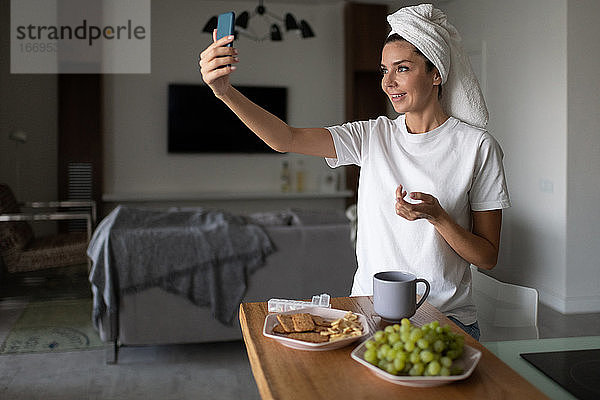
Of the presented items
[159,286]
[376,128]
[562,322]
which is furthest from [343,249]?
[376,128]

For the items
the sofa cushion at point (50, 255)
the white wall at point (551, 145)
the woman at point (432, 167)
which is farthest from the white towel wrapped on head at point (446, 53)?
the sofa cushion at point (50, 255)

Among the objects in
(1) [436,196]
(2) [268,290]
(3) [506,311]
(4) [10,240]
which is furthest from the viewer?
(4) [10,240]

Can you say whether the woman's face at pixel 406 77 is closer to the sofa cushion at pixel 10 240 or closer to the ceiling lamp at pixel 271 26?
the ceiling lamp at pixel 271 26

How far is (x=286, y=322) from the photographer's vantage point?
3.59 ft

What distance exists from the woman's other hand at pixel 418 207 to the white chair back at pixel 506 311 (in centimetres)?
46

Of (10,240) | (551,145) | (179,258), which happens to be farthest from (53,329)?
(551,145)

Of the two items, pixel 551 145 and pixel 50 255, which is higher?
pixel 551 145

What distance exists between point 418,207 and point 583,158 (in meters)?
3.35

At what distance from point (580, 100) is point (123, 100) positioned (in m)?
4.31

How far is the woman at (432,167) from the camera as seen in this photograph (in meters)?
1.34

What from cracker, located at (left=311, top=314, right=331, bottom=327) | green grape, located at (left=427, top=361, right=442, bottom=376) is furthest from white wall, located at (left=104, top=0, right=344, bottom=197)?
green grape, located at (left=427, top=361, right=442, bottom=376)

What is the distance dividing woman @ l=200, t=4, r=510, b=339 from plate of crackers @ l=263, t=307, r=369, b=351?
10.2 inches

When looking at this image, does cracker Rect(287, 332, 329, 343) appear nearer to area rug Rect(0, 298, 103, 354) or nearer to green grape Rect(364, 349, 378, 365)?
green grape Rect(364, 349, 378, 365)

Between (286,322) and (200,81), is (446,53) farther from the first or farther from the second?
(200,81)
